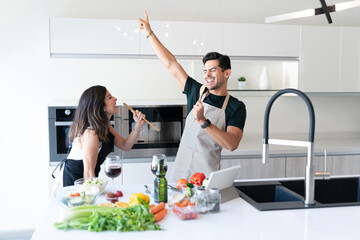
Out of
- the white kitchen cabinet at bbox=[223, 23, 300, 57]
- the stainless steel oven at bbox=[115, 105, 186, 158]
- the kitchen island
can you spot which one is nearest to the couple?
the kitchen island

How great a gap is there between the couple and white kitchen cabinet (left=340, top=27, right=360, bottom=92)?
183cm

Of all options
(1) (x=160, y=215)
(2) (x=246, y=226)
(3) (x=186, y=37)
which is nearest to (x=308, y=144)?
(2) (x=246, y=226)

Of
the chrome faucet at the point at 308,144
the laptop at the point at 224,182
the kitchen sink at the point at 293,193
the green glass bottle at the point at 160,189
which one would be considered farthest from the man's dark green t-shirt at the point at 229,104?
the green glass bottle at the point at 160,189

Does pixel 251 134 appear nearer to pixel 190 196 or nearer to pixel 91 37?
pixel 91 37

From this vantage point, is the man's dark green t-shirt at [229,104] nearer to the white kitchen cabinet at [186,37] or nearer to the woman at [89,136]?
the woman at [89,136]

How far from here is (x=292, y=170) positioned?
356 cm

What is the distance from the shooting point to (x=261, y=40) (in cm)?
360

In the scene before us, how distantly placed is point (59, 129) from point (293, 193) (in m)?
2.14

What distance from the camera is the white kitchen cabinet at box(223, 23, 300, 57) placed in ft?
11.6

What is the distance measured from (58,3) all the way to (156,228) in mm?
2913

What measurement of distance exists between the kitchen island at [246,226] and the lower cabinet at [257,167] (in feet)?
5.67

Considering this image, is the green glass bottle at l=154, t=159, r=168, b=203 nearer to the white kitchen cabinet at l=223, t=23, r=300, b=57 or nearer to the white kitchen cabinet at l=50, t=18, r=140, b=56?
the white kitchen cabinet at l=50, t=18, r=140, b=56

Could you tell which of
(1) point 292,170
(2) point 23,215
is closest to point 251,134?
(1) point 292,170

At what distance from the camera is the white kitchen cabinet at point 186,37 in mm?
3404
